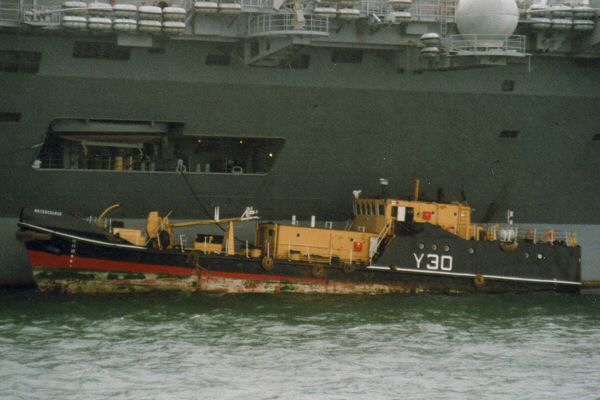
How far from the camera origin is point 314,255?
2511 cm

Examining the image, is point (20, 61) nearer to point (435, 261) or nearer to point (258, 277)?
point (258, 277)

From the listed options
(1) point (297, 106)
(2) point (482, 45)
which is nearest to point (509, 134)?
(2) point (482, 45)

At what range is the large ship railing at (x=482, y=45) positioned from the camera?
24.2m

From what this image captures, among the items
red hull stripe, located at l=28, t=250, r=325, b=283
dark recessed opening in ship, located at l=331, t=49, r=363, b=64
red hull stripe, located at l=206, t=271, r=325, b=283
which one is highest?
dark recessed opening in ship, located at l=331, t=49, r=363, b=64

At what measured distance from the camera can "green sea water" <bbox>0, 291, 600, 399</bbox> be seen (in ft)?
53.9

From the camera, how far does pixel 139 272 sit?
940 inches

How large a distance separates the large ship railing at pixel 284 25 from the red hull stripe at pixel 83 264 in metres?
5.12

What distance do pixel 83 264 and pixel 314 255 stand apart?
478cm

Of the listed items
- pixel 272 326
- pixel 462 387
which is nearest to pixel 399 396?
pixel 462 387

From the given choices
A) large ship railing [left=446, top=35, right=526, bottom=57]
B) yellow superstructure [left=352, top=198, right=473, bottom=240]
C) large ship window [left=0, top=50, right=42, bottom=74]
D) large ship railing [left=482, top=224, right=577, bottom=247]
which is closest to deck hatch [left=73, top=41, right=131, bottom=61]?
large ship window [left=0, top=50, right=42, bottom=74]

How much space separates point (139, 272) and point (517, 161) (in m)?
9.04

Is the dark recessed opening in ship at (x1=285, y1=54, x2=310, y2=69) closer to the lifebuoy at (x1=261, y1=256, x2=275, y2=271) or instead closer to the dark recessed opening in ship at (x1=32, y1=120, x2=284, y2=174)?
the dark recessed opening in ship at (x1=32, y1=120, x2=284, y2=174)

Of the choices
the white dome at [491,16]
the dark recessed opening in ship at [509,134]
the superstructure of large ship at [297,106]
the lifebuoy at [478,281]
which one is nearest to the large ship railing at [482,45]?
the superstructure of large ship at [297,106]

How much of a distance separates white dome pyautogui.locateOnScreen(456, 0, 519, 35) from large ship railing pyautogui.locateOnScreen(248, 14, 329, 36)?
301cm
